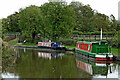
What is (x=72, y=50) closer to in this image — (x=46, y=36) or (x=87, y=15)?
(x=46, y=36)

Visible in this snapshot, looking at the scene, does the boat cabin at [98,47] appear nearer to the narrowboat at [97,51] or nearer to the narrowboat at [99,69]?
the narrowboat at [97,51]

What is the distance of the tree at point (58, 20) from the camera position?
1893 inches

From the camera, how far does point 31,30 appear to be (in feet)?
187

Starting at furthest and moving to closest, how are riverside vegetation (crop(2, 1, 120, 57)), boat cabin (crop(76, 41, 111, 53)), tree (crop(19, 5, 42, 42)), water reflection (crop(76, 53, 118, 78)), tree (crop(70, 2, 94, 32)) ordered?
1. tree (crop(70, 2, 94, 32))
2. tree (crop(19, 5, 42, 42))
3. riverside vegetation (crop(2, 1, 120, 57))
4. boat cabin (crop(76, 41, 111, 53))
5. water reflection (crop(76, 53, 118, 78))

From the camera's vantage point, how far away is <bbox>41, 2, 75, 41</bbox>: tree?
158 ft

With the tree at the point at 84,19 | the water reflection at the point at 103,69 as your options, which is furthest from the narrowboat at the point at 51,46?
the water reflection at the point at 103,69

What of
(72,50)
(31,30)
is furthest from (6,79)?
(31,30)

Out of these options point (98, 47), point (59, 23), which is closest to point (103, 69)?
point (98, 47)

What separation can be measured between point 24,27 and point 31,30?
4055mm

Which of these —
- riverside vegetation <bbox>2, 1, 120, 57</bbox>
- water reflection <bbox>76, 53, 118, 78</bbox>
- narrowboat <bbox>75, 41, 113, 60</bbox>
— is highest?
riverside vegetation <bbox>2, 1, 120, 57</bbox>

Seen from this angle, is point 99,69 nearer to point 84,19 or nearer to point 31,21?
point 84,19

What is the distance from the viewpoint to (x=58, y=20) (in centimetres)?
4922

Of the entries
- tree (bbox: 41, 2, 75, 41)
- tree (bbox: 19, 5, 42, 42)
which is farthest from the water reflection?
tree (bbox: 19, 5, 42, 42)

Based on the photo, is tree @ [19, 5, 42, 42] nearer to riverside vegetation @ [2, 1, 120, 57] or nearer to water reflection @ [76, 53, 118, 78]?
riverside vegetation @ [2, 1, 120, 57]
